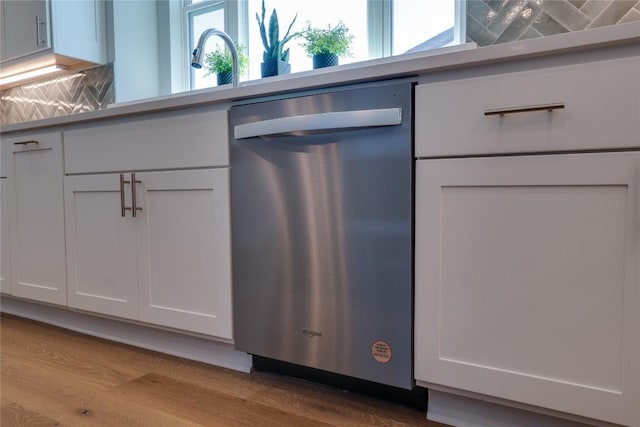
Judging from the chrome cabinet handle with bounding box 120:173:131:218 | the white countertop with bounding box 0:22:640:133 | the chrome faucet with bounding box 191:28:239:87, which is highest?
the chrome faucet with bounding box 191:28:239:87

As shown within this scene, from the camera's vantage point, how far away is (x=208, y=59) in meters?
2.16

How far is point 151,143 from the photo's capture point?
149cm

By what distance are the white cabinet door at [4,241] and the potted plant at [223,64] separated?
1134 millimetres

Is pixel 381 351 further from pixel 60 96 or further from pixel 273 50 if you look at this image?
pixel 60 96

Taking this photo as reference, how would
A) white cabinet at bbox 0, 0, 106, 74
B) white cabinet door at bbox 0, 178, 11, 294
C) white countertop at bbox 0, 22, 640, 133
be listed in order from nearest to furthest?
white countertop at bbox 0, 22, 640, 133 < white cabinet door at bbox 0, 178, 11, 294 < white cabinet at bbox 0, 0, 106, 74

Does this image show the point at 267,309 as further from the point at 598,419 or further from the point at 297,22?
the point at 297,22

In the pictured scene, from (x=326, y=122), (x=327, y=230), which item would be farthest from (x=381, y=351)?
(x=326, y=122)

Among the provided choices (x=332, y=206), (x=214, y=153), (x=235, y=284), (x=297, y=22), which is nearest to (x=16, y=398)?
(x=235, y=284)

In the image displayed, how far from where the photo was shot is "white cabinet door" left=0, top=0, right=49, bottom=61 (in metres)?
2.21

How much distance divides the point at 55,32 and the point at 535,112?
7.76 feet

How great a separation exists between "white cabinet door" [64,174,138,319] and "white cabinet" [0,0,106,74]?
3.03 ft

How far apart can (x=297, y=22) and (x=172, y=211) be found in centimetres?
120

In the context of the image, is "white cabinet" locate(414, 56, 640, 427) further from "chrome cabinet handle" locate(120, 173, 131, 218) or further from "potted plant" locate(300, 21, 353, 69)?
"chrome cabinet handle" locate(120, 173, 131, 218)

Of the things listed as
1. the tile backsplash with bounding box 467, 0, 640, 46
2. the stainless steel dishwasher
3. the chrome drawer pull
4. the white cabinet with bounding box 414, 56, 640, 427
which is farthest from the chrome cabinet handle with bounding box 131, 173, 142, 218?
the tile backsplash with bounding box 467, 0, 640, 46
